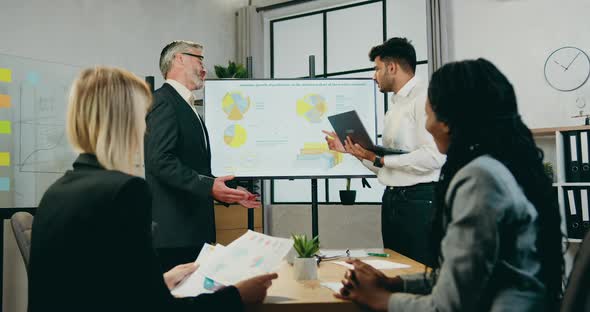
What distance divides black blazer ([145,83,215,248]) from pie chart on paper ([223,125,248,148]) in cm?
77

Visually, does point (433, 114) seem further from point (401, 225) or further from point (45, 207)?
point (401, 225)

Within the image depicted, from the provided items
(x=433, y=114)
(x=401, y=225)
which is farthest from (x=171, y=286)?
(x=401, y=225)

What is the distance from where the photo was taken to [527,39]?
4.36 metres

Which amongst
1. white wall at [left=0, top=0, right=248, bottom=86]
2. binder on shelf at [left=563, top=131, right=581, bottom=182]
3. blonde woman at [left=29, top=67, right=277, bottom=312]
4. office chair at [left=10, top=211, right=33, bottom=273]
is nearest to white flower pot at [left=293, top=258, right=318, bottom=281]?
blonde woman at [left=29, top=67, right=277, bottom=312]

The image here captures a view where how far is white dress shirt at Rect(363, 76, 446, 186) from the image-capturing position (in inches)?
99.8

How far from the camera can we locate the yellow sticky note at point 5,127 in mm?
3662

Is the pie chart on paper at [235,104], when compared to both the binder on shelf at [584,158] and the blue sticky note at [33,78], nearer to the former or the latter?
the blue sticky note at [33,78]

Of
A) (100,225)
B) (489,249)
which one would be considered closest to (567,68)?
(489,249)

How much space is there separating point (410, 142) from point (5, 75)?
276 centimetres

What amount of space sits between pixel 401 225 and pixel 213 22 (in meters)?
3.77

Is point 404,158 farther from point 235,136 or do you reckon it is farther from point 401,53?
point 235,136

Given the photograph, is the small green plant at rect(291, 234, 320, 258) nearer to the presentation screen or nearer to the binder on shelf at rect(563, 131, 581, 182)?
the presentation screen

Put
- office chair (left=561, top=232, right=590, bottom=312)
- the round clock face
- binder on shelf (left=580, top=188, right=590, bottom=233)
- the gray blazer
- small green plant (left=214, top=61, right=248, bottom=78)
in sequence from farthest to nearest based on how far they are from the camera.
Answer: small green plant (left=214, top=61, right=248, bottom=78)
the round clock face
binder on shelf (left=580, top=188, right=590, bottom=233)
the gray blazer
office chair (left=561, top=232, right=590, bottom=312)

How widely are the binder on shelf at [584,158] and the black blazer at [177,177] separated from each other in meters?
2.70
